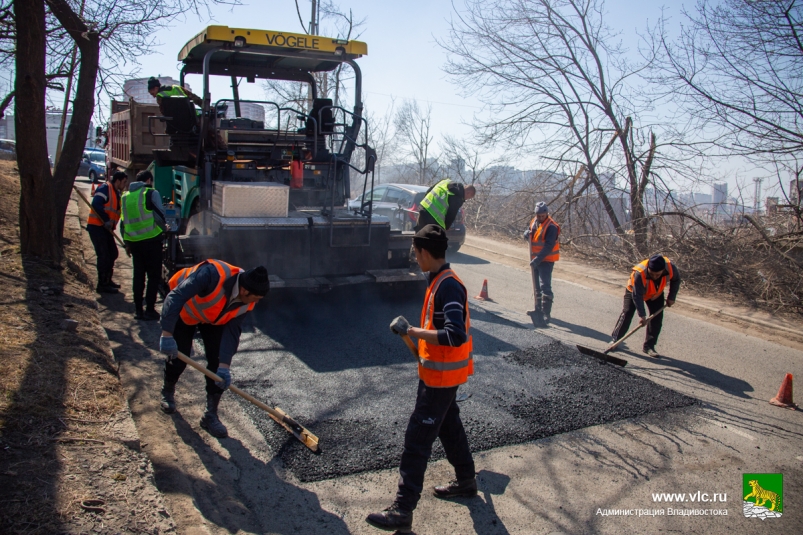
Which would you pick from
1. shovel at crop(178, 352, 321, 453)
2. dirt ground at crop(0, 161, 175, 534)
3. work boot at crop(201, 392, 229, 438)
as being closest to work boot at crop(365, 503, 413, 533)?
shovel at crop(178, 352, 321, 453)

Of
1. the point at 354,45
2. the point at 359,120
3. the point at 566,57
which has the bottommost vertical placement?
the point at 359,120

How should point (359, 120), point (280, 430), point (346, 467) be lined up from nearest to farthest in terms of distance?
point (346, 467) → point (280, 430) → point (359, 120)

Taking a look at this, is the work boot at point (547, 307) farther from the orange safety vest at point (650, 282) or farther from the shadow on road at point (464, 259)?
the shadow on road at point (464, 259)

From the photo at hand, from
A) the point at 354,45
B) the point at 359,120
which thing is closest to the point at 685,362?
the point at 359,120

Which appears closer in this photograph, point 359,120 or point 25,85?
point 25,85

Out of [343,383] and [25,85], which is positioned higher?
[25,85]

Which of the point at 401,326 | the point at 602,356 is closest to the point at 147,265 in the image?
the point at 401,326

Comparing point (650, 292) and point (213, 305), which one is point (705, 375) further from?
point (213, 305)

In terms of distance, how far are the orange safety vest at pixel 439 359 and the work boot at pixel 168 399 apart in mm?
2072

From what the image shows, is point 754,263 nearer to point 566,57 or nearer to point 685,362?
point 685,362

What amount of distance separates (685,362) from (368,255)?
371 cm

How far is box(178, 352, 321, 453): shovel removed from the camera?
12.4ft

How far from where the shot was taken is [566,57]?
41.4 ft

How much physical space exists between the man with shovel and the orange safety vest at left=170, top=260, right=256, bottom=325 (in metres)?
4.12
